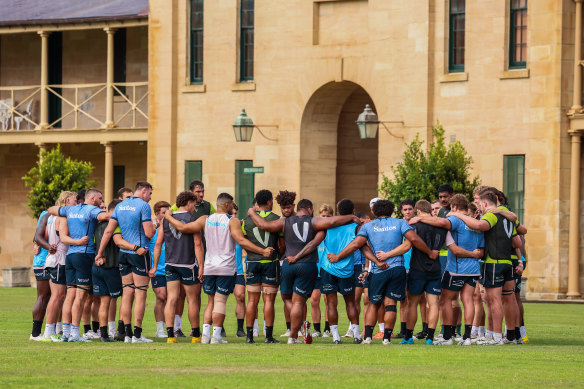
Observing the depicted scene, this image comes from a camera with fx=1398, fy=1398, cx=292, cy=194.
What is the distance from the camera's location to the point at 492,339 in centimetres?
1748

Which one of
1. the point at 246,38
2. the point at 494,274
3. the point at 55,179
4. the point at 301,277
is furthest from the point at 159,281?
the point at 55,179

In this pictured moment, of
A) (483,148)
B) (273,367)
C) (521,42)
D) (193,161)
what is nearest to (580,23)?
(521,42)

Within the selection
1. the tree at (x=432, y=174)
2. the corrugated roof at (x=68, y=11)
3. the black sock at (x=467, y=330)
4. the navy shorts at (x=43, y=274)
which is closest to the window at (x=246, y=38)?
the corrugated roof at (x=68, y=11)

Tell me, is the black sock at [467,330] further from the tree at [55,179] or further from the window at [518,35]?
the tree at [55,179]

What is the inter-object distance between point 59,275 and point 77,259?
422 millimetres

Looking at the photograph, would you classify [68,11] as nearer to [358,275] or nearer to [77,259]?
[358,275]

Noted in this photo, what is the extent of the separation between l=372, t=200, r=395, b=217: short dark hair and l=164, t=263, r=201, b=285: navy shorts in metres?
2.34

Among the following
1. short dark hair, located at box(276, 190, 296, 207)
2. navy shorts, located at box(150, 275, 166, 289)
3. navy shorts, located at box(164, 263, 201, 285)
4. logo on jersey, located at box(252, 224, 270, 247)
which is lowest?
navy shorts, located at box(150, 275, 166, 289)

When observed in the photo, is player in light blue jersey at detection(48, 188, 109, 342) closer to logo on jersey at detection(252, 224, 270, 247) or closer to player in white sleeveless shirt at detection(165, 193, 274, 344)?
player in white sleeveless shirt at detection(165, 193, 274, 344)

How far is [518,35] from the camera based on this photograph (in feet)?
99.4

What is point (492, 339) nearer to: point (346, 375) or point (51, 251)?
point (346, 375)

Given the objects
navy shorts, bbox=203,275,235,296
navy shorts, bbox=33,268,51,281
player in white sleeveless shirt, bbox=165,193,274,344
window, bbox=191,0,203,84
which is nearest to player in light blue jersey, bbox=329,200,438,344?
player in white sleeveless shirt, bbox=165,193,274,344

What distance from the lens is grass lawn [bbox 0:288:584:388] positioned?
42.3ft

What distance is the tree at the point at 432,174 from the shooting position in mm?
28844
